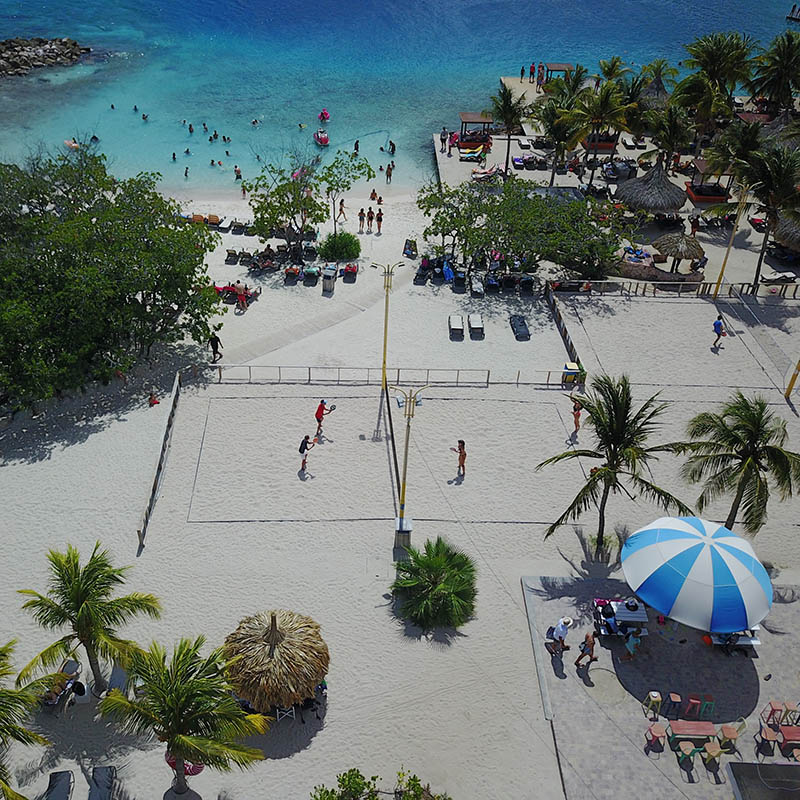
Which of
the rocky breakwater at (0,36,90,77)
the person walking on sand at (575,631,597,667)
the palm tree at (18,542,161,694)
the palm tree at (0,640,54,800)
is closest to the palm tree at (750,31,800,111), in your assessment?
the person walking on sand at (575,631,597,667)

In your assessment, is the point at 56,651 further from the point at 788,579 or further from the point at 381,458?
the point at 788,579

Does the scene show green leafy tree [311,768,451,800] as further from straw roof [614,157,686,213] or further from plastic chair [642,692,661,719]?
straw roof [614,157,686,213]

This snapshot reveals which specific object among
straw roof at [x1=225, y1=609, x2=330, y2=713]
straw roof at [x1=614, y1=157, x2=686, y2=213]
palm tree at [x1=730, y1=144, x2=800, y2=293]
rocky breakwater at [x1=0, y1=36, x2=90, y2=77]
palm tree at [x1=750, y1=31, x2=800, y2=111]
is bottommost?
straw roof at [x1=225, y1=609, x2=330, y2=713]

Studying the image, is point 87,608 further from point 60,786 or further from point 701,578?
point 701,578

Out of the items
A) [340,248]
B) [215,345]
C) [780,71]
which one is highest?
[780,71]

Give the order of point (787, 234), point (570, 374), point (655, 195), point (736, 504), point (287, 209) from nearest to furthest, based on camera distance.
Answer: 1. point (736, 504)
2. point (570, 374)
3. point (287, 209)
4. point (787, 234)
5. point (655, 195)

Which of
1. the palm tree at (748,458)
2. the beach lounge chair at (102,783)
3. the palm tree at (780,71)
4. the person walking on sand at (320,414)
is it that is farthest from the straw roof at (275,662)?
the palm tree at (780,71)

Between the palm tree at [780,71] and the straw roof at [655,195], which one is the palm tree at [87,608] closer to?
the straw roof at [655,195]

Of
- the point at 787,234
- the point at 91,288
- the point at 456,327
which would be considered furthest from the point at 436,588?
the point at 787,234
